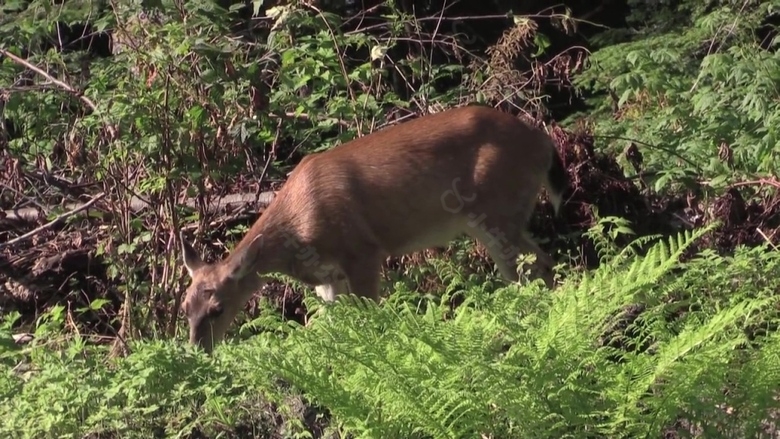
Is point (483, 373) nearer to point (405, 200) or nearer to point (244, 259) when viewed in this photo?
point (244, 259)

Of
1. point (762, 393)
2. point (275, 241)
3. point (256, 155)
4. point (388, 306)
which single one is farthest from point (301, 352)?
point (256, 155)

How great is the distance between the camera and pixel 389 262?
10398 millimetres

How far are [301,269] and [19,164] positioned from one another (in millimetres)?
2477

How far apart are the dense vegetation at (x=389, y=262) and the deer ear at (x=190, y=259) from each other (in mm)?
226

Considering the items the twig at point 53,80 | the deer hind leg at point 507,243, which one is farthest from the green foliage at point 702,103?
the twig at point 53,80

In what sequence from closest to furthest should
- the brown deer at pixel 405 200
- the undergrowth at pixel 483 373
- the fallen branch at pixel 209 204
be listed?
the undergrowth at pixel 483 373, the brown deer at pixel 405 200, the fallen branch at pixel 209 204

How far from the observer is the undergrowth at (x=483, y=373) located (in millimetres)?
5168

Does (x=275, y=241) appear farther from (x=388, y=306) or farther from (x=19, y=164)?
(x=388, y=306)

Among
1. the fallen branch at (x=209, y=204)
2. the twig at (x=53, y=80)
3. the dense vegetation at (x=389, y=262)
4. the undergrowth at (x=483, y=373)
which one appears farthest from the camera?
the fallen branch at (x=209, y=204)

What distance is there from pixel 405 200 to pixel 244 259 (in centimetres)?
139

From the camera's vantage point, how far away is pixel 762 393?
5.15m

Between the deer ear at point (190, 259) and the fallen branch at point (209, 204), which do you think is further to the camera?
the fallen branch at point (209, 204)

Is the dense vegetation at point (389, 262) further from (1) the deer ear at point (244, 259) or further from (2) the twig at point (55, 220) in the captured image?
(1) the deer ear at point (244, 259)

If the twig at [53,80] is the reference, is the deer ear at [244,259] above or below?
below
